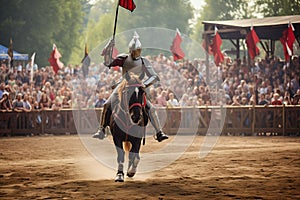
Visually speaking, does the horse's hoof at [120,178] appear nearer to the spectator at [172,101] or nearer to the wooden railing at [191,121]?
the wooden railing at [191,121]

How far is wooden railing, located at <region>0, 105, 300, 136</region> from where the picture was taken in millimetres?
22797

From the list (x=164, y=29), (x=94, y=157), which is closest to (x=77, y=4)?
(x=164, y=29)

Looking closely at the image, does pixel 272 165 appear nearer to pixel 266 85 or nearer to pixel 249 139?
pixel 249 139

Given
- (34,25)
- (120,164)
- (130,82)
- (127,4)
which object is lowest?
(120,164)

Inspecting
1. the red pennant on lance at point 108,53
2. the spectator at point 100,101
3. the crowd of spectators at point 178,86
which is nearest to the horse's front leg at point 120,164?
the red pennant on lance at point 108,53

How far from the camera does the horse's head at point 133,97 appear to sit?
10727mm

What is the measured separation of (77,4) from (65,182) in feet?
183

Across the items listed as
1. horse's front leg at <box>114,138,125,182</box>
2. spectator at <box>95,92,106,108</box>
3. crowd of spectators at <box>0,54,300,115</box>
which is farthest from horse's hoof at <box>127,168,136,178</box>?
spectator at <box>95,92,106,108</box>

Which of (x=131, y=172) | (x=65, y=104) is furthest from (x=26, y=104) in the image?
(x=131, y=172)

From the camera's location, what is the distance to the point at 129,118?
11133 mm

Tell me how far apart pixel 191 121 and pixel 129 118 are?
1305cm

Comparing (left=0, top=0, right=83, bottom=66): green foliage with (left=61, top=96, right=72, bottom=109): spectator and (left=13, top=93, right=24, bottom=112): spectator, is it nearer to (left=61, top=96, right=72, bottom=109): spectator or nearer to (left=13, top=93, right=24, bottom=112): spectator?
(left=61, top=96, right=72, bottom=109): spectator

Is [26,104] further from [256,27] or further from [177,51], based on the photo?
[256,27]

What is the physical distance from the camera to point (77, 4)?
214 ft
